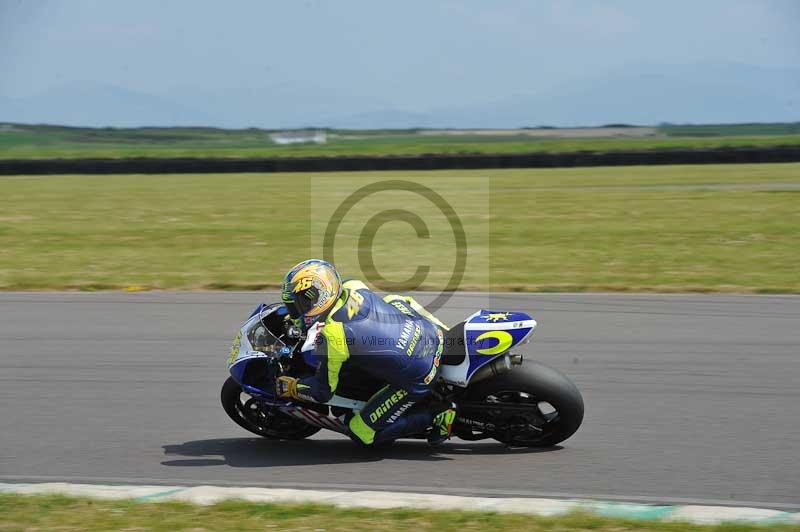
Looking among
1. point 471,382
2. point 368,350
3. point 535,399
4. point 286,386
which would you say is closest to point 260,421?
point 286,386

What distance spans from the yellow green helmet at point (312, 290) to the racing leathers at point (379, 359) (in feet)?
0.25

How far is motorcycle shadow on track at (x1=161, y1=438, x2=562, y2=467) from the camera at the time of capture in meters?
5.89

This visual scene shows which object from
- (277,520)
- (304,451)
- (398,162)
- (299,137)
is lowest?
(304,451)

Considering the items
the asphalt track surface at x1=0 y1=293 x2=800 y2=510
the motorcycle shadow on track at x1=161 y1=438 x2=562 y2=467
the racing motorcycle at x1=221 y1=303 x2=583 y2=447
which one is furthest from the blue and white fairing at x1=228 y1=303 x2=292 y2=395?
the asphalt track surface at x1=0 y1=293 x2=800 y2=510

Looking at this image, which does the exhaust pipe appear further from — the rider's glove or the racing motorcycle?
the rider's glove

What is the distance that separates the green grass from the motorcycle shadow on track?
0.99 m

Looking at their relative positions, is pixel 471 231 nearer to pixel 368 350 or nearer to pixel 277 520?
pixel 368 350

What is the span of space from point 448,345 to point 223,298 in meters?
5.67

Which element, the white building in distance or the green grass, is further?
the white building in distance

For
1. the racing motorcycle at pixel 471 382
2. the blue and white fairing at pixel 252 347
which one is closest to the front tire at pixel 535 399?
the racing motorcycle at pixel 471 382

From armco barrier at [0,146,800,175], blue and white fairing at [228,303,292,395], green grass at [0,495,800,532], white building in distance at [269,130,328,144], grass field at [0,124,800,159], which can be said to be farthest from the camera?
white building in distance at [269,130,328,144]

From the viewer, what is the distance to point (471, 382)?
19.2ft

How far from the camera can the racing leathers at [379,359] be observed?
5.62 metres

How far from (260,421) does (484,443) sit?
150cm
